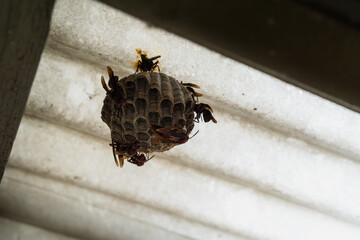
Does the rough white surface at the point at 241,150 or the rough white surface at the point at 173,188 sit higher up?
the rough white surface at the point at 241,150

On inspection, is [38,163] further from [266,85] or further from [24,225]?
[266,85]

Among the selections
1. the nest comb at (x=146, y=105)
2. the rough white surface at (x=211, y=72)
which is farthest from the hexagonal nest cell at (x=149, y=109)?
the rough white surface at (x=211, y=72)

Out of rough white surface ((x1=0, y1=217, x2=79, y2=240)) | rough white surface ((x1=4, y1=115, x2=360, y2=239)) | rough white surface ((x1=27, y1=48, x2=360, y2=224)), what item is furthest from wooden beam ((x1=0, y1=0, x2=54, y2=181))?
rough white surface ((x1=0, y1=217, x2=79, y2=240))

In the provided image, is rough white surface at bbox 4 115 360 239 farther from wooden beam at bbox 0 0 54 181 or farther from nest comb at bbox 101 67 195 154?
wooden beam at bbox 0 0 54 181

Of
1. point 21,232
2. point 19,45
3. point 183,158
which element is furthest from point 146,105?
point 21,232

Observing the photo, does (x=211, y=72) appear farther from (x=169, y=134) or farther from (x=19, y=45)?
(x=19, y=45)

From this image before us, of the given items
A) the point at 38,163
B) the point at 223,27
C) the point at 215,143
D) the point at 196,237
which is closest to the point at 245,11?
the point at 223,27

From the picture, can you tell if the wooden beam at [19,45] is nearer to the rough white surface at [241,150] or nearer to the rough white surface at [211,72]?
the rough white surface at [211,72]
